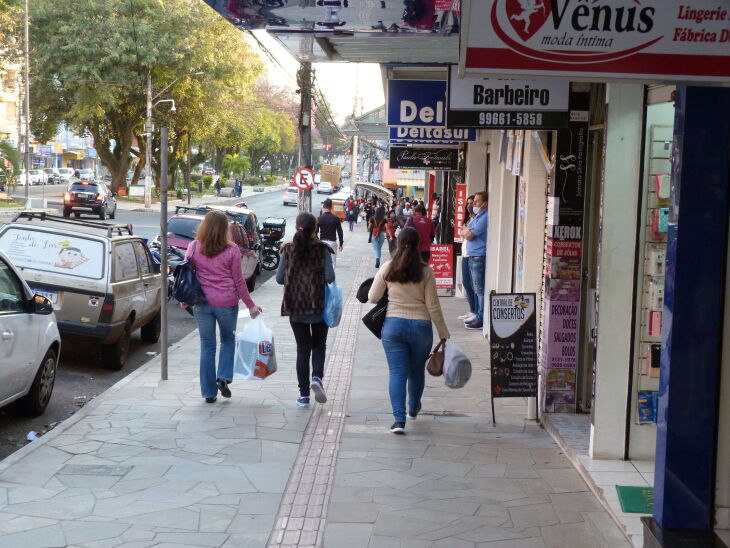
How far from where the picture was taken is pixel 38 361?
8.07 meters

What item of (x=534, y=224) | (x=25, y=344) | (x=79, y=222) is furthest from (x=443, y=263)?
(x=25, y=344)

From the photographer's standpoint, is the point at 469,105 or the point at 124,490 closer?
the point at 124,490

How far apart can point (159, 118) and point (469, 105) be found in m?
49.6

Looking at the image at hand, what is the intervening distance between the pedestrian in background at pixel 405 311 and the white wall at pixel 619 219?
1373 mm

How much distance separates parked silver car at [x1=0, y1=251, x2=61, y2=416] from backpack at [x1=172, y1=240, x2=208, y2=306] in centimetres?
107

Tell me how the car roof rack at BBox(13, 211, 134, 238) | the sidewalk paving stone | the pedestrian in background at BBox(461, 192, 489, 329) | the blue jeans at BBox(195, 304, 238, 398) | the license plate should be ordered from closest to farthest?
1. the sidewalk paving stone
2. the blue jeans at BBox(195, 304, 238, 398)
3. the license plate
4. the car roof rack at BBox(13, 211, 134, 238)
5. the pedestrian in background at BBox(461, 192, 489, 329)

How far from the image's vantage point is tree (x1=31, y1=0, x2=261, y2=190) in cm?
5003

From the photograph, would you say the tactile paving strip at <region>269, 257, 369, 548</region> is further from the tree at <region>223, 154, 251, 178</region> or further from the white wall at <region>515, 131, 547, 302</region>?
the tree at <region>223, 154, 251, 178</region>

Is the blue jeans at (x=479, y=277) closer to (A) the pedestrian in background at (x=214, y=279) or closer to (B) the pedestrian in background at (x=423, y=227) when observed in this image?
(B) the pedestrian in background at (x=423, y=227)

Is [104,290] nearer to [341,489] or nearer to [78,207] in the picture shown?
[341,489]

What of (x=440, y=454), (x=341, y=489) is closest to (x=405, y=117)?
(x=440, y=454)

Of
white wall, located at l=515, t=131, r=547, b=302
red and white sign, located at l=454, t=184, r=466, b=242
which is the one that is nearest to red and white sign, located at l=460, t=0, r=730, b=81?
white wall, located at l=515, t=131, r=547, b=302

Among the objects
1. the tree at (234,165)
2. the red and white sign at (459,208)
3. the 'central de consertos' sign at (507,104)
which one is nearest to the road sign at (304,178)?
the red and white sign at (459,208)

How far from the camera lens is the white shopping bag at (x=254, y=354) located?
334 inches
